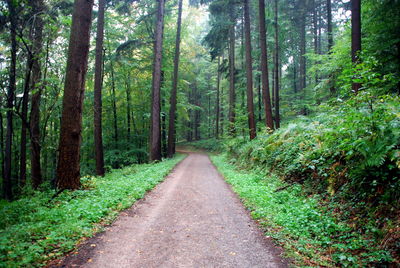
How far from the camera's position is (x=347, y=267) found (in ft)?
9.87

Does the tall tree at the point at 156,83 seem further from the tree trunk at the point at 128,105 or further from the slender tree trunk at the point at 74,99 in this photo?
the slender tree trunk at the point at 74,99

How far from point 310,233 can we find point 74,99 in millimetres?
7044

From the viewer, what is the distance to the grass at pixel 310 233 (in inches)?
124

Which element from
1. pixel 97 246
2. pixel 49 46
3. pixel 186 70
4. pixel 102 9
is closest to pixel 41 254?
pixel 97 246

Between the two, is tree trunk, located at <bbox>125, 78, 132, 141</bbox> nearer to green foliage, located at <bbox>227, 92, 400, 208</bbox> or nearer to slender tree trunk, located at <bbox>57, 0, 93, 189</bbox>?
slender tree trunk, located at <bbox>57, 0, 93, 189</bbox>

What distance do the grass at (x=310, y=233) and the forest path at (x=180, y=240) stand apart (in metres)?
0.31

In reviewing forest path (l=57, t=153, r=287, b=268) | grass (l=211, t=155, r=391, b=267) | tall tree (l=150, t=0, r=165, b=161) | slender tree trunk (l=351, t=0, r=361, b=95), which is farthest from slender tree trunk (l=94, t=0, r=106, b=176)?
slender tree trunk (l=351, t=0, r=361, b=95)

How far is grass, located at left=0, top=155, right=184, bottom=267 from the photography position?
125 inches

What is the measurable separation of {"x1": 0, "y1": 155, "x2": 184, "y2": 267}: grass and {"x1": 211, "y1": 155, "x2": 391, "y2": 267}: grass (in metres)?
3.52

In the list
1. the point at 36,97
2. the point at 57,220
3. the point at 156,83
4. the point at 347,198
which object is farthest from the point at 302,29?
the point at 57,220

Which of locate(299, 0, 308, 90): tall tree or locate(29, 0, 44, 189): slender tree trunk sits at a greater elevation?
locate(299, 0, 308, 90): tall tree

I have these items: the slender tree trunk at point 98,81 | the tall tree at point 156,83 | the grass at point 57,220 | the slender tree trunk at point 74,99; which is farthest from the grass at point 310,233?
the tall tree at point 156,83

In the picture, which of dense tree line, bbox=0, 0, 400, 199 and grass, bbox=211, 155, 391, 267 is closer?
grass, bbox=211, 155, 391, 267

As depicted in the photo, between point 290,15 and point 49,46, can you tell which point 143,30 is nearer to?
point 49,46
